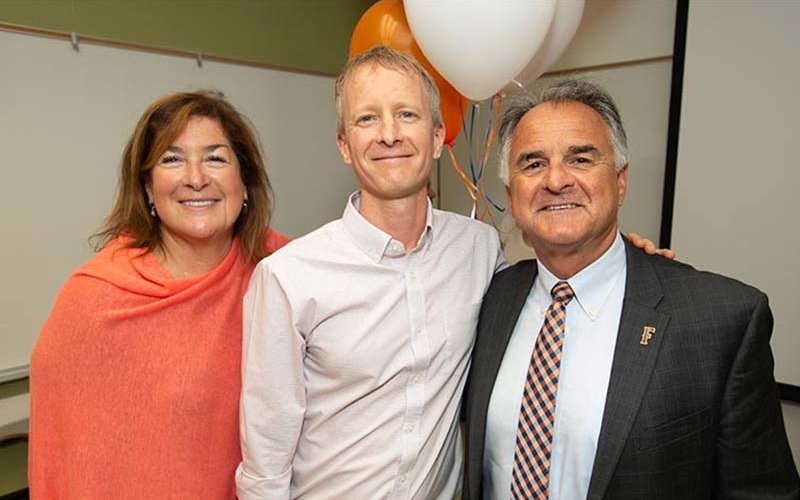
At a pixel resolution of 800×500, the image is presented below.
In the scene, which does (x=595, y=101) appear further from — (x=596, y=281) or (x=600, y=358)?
(x=600, y=358)

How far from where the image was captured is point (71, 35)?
217 centimetres

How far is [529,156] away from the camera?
1217 mm

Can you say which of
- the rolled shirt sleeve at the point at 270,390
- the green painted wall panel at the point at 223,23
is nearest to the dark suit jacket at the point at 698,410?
the rolled shirt sleeve at the point at 270,390

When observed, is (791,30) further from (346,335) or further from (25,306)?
(25,306)

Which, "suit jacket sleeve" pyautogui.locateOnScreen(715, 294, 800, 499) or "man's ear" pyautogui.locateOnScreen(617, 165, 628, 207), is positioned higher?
"man's ear" pyautogui.locateOnScreen(617, 165, 628, 207)

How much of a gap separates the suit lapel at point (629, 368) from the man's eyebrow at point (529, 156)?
35cm

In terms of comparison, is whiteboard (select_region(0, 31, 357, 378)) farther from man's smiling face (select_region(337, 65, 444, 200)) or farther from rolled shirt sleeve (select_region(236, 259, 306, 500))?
man's smiling face (select_region(337, 65, 444, 200))

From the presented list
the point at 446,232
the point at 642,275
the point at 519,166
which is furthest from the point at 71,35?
the point at 642,275

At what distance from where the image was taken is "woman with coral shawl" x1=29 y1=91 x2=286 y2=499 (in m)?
1.26

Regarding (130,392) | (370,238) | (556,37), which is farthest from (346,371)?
(556,37)

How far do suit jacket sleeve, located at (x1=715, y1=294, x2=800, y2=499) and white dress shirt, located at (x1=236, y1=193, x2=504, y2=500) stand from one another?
1.92ft

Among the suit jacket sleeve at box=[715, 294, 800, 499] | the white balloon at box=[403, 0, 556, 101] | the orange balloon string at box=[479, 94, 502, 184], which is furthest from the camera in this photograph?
the orange balloon string at box=[479, 94, 502, 184]

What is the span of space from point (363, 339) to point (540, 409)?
0.42 meters

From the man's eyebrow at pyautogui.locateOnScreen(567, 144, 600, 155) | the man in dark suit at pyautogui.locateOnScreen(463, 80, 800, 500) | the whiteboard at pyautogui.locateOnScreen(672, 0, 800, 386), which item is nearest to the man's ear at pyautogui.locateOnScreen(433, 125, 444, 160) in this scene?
the man in dark suit at pyautogui.locateOnScreen(463, 80, 800, 500)
